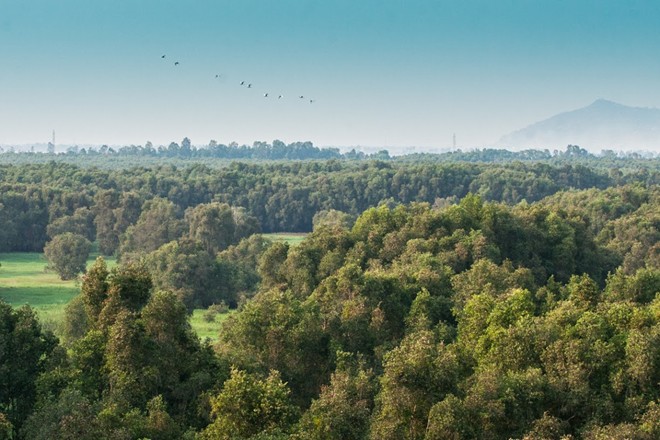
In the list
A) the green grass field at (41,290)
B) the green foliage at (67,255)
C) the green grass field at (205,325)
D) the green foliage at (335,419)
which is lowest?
the green grass field at (205,325)

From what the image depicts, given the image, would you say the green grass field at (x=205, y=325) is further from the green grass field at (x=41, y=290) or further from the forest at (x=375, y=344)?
the forest at (x=375, y=344)

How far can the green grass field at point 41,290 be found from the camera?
70.1m

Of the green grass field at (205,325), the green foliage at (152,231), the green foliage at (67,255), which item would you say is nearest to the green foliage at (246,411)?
the green grass field at (205,325)

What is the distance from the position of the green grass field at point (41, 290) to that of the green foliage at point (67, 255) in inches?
47.2

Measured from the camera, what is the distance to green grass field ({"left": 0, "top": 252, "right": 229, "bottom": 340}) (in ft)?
230

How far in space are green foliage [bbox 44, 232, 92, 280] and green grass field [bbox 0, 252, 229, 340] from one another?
3.93 feet

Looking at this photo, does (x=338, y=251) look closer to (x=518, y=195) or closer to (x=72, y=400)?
(x=72, y=400)

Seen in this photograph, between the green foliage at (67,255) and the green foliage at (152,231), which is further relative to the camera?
the green foliage at (152,231)

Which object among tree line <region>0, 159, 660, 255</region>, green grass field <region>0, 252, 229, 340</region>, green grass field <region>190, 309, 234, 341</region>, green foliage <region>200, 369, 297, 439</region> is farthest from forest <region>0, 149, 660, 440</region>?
tree line <region>0, 159, 660, 255</region>

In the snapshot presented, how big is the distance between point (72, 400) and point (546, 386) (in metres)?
15.6

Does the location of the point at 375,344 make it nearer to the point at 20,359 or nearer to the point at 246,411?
the point at 246,411

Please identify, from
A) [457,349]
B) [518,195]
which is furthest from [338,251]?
[518,195]

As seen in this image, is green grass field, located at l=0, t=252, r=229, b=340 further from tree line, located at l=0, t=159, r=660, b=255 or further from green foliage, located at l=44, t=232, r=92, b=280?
tree line, located at l=0, t=159, r=660, b=255

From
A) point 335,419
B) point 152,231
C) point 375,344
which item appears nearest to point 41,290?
point 152,231
